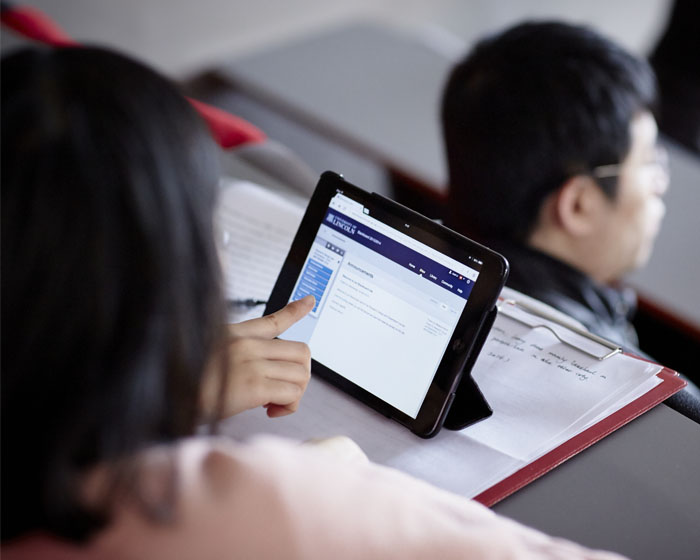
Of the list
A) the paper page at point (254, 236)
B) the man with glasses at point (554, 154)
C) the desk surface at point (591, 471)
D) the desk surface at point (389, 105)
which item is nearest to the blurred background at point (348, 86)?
the desk surface at point (389, 105)

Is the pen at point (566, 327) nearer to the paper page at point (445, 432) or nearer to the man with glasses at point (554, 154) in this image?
the paper page at point (445, 432)

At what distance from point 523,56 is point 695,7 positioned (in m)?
1.28

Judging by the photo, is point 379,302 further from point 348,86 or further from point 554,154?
point 348,86

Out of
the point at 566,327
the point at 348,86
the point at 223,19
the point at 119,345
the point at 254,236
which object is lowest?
the point at 223,19

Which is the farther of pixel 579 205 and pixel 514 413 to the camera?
pixel 579 205

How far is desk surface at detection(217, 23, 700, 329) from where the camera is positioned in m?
1.44

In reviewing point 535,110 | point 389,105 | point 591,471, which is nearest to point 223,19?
point 389,105

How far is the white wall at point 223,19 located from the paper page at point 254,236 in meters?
1.29

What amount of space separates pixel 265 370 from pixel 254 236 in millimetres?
310

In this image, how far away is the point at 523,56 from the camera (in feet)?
3.67

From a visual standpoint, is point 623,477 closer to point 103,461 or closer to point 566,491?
point 566,491

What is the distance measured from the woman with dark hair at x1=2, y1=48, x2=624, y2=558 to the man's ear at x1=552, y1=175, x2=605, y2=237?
30.5 inches

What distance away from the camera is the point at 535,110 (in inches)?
43.4

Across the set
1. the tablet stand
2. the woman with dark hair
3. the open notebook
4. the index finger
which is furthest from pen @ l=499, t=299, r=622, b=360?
the woman with dark hair
